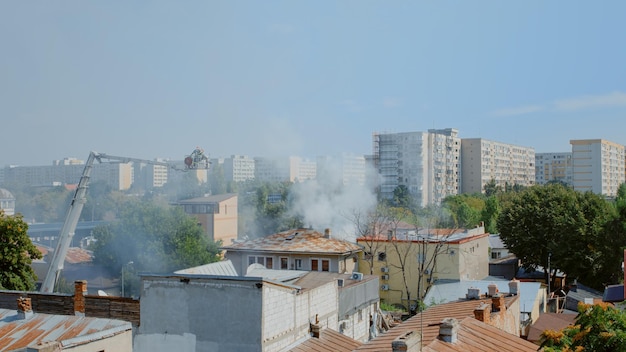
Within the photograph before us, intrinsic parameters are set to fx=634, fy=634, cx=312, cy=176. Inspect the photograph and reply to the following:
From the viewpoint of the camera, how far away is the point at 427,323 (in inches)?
597

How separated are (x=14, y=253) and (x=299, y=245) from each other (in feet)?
49.2

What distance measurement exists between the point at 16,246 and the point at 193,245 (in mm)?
22425

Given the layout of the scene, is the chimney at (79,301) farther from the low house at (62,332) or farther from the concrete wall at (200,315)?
the concrete wall at (200,315)

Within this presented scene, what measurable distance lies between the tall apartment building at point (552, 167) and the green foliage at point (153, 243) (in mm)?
99445

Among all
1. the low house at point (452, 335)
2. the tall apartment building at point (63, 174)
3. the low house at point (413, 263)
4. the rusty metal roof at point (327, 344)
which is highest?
the tall apartment building at point (63, 174)

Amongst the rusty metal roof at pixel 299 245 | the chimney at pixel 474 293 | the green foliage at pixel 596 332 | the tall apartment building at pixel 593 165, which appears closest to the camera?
the green foliage at pixel 596 332

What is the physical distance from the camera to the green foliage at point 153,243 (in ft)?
159

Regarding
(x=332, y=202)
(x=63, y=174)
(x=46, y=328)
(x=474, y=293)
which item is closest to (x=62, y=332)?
(x=46, y=328)

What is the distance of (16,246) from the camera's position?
26.5m

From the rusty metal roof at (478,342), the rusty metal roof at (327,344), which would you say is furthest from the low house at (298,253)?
the rusty metal roof at (478,342)

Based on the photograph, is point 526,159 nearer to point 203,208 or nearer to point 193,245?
point 203,208

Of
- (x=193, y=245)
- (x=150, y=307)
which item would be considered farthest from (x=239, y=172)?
(x=150, y=307)

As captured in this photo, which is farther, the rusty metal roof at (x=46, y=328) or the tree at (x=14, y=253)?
the tree at (x=14, y=253)

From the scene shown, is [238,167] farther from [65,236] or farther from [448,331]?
[448,331]
